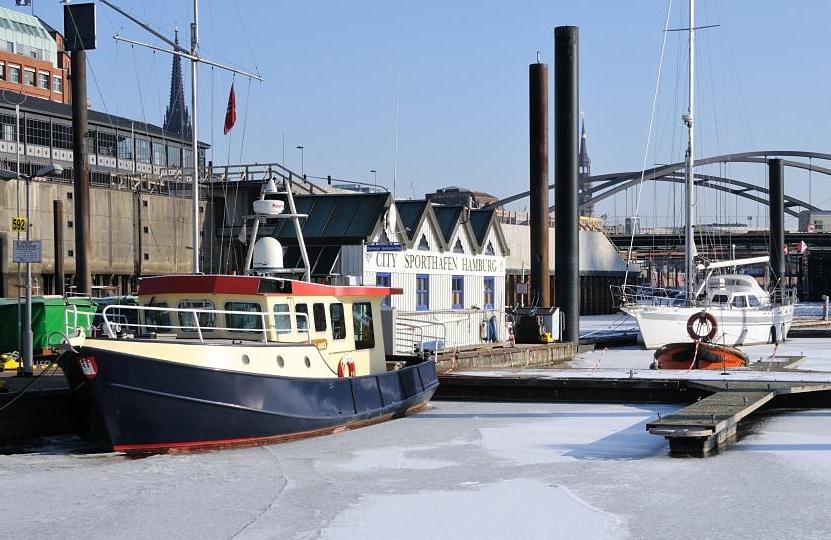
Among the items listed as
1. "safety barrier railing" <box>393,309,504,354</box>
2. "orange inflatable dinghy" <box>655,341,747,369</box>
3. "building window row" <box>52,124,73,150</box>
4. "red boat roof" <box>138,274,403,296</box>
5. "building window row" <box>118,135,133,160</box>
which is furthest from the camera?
"building window row" <box>118,135,133,160</box>

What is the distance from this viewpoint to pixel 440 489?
15.6 meters

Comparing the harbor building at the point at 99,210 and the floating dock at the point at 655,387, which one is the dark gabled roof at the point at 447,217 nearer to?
the harbor building at the point at 99,210

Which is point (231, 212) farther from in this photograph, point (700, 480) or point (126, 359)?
point (700, 480)

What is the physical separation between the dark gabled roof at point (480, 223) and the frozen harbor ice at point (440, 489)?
81.8 ft

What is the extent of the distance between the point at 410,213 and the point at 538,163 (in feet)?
18.5

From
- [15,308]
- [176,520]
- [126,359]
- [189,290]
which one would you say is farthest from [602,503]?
[15,308]

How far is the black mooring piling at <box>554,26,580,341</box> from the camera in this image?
39.8 m

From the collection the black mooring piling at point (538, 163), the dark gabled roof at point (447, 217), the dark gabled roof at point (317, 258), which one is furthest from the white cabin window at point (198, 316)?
the black mooring piling at point (538, 163)

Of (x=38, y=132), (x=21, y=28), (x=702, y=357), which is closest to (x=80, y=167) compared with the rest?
(x=702, y=357)

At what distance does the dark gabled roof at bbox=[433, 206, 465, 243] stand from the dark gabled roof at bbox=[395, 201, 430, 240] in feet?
6.59

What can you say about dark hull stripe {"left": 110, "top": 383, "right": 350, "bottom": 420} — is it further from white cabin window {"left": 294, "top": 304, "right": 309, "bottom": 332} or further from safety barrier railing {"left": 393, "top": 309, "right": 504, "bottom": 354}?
safety barrier railing {"left": 393, "top": 309, "right": 504, "bottom": 354}

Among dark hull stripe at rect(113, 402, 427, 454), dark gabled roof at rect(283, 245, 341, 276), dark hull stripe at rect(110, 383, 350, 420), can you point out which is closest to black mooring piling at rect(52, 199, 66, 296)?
dark gabled roof at rect(283, 245, 341, 276)

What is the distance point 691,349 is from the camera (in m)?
32.5

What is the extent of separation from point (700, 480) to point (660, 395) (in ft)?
31.1
